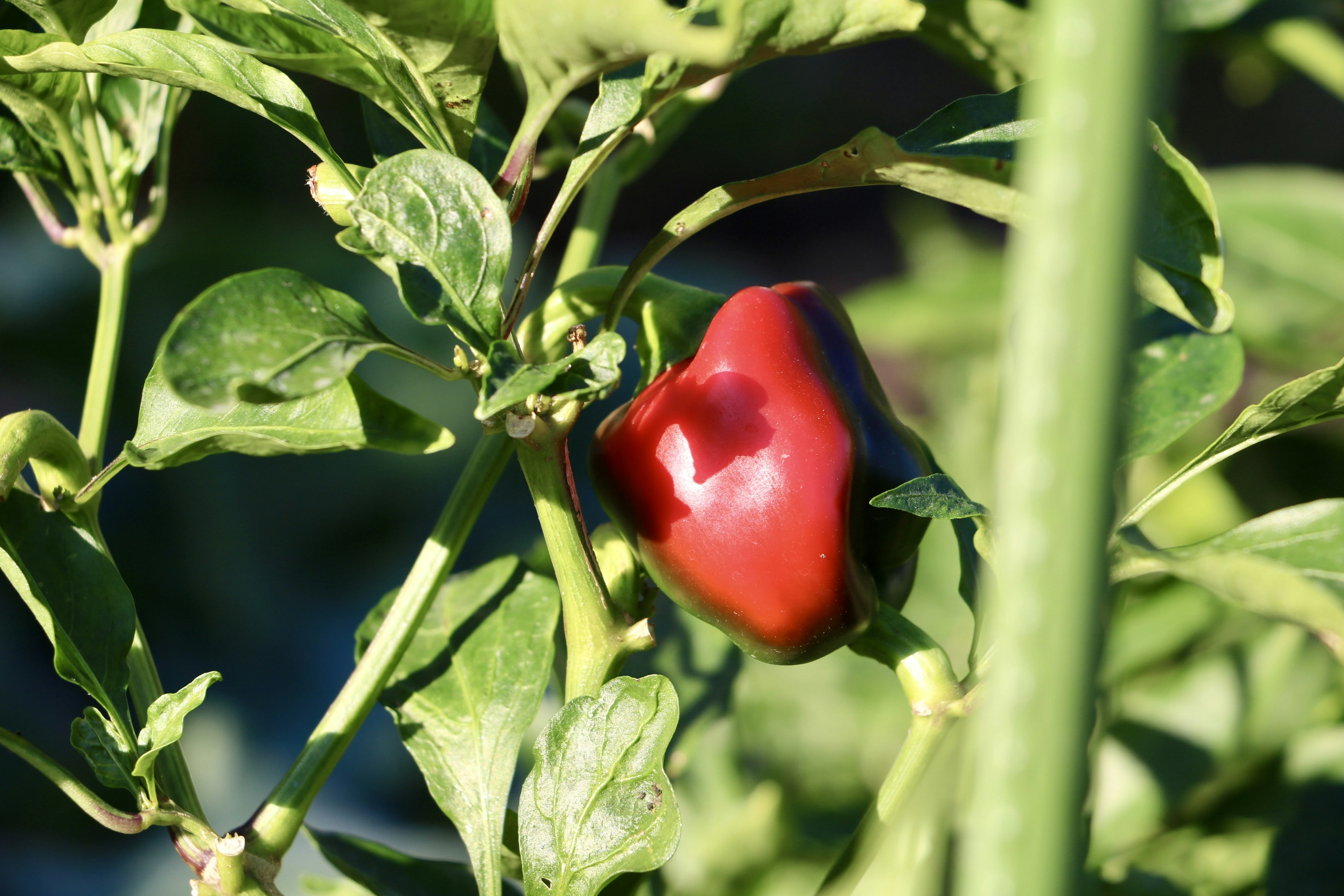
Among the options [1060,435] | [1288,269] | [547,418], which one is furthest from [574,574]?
[1288,269]

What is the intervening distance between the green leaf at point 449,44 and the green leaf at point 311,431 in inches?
2.1

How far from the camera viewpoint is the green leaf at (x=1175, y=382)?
10.4 inches

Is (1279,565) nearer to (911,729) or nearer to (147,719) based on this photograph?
Answer: (911,729)

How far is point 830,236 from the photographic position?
1476mm

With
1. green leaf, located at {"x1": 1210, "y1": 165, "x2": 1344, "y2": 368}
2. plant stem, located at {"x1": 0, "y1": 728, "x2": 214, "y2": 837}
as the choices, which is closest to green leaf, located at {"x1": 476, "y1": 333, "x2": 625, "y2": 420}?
plant stem, located at {"x1": 0, "y1": 728, "x2": 214, "y2": 837}

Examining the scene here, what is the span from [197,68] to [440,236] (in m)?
0.06

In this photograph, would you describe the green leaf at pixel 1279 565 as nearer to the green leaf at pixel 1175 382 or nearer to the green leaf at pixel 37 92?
the green leaf at pixel 1175 382

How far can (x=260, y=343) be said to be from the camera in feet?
0.52

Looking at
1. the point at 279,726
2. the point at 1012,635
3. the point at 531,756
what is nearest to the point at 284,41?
the point at 1012,635

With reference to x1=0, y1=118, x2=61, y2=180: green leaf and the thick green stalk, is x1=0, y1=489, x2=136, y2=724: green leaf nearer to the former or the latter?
x1=0, y1=118, x2=61, y2=180: green leaf

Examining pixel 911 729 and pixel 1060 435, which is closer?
pixel 1060 435

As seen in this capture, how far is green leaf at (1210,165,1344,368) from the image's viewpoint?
1.78ft

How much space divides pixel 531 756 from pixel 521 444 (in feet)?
0.86

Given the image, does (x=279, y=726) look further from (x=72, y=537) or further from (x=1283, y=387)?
(x=1283, y=387)
